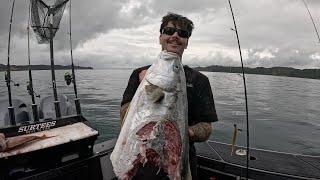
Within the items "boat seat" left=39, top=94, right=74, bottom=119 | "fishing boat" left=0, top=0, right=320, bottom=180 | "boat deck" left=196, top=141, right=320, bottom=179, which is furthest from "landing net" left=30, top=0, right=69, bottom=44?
"boat deck" left=196, top=141, right=320, bottom=179

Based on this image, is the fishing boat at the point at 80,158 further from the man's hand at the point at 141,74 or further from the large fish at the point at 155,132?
the large fish at the point at 155,132

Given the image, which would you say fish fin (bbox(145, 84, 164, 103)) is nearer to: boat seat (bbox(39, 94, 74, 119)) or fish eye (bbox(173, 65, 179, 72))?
fish eye (bbox(173, 65, 179, 72))

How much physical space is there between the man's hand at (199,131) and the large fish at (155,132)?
165 millimetres

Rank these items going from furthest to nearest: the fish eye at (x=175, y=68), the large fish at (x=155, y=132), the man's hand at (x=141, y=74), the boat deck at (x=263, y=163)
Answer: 1. the boat deck at (x=263, y=163)
2. the man's hand at (x=141, y=74)
3. the fish eye at (x=175, y=68)
4. the large fish at (x=155, y=132)

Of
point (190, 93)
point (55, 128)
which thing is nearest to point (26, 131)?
point (55, 128)

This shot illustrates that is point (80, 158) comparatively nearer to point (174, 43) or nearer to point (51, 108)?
point (174, 43)

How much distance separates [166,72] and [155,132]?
51 cm

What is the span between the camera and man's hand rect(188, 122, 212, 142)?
107 inches

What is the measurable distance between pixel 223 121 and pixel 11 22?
51.6 ft

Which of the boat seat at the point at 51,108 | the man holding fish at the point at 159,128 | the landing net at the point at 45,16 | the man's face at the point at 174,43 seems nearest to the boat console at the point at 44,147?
the man holding fish at the point at 159,128

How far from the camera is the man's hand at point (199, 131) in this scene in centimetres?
273

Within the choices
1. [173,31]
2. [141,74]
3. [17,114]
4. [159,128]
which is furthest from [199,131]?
[17,114]

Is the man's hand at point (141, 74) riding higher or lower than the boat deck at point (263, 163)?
higher

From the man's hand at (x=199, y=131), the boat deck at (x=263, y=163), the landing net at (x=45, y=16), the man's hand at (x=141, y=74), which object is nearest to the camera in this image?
the man's hand at (x=199, y=131)
